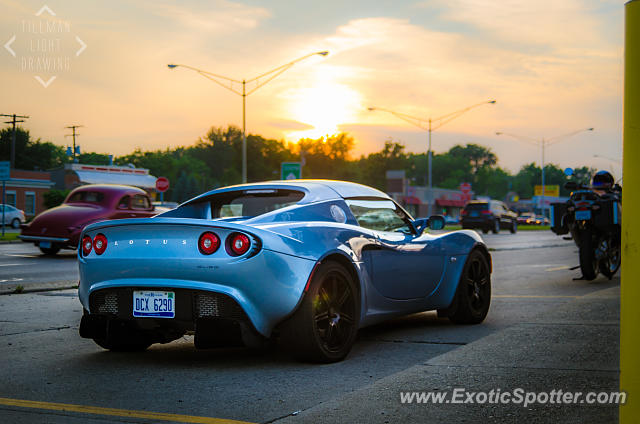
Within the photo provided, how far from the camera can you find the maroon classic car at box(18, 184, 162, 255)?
1814cm

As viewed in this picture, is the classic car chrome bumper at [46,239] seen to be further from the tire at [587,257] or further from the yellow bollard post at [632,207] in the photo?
the yellow bollard post at [632,207]

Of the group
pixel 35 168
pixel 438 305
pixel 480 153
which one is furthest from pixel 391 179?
pixel 438 305

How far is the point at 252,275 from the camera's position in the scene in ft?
16.5

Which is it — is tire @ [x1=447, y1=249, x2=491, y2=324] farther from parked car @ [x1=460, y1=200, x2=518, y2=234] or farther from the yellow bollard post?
parked car @ [x1=460, y1=200, x2=518, y2=234]

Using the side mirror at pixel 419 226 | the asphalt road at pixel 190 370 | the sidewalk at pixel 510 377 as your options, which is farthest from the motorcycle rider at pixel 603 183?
the side mirror at pixel 419 226

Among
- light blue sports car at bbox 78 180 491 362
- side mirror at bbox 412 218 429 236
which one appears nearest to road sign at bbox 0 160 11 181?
light blue sports car at bbox 78 180 491 362

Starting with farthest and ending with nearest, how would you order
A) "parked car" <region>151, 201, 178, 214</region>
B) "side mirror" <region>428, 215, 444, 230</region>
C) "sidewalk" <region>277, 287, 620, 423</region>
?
"parked car" <region>151, 201, 178, 214</region> → "side mirror" <region>428, 215, 444, 230</region> → "sidewalk" <region>277, 287, 620, 423</region>

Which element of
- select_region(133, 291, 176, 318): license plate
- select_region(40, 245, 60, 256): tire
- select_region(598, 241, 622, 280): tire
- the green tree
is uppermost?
the green tree

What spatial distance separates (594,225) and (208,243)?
822cm

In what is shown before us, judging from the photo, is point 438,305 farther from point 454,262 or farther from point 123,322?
point 123,322

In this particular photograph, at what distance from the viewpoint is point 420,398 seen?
4344mm

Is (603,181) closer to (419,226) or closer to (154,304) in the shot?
(419,226)

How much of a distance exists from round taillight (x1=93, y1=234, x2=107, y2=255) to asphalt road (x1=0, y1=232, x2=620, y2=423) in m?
0.78

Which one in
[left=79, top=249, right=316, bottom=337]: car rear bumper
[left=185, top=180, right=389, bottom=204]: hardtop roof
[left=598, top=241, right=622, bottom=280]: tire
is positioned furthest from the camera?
[left=598, top=241, right=622, bottom=280]: tire
